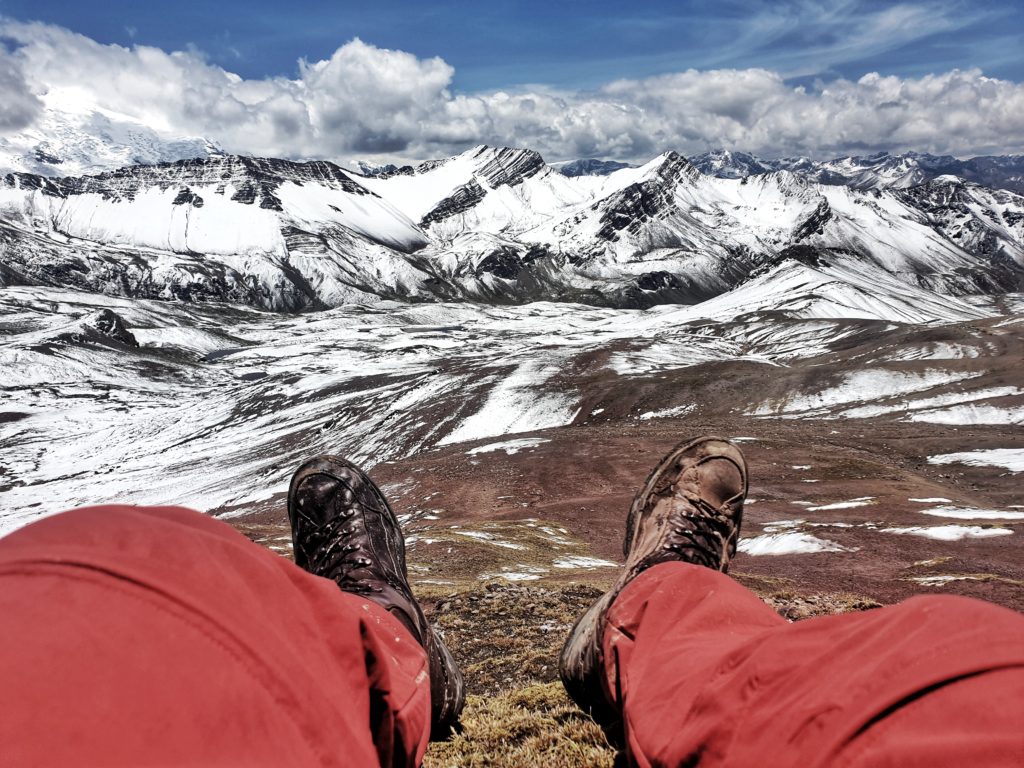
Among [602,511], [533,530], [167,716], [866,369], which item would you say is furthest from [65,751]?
[866,369]

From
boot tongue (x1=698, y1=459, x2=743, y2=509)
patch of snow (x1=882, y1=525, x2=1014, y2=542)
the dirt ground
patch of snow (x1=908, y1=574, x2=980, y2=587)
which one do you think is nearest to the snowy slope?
the dirt ground

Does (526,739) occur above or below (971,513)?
above

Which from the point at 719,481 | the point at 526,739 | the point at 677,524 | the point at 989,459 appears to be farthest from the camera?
the point at 989,459

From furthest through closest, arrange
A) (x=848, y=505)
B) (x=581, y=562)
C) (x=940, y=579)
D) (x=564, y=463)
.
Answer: (x=564, y=463), (x=848, y=505), (x=581, y=562), (x=940, y=579)

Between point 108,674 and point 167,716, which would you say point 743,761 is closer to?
point 167,716

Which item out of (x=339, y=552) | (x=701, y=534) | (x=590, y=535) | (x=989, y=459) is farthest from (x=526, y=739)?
(x=989, y=459)

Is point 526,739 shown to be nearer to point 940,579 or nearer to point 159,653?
point 159,653

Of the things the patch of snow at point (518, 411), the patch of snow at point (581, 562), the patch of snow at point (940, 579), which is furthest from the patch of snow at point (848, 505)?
the patch of snow at point (518, 411)
